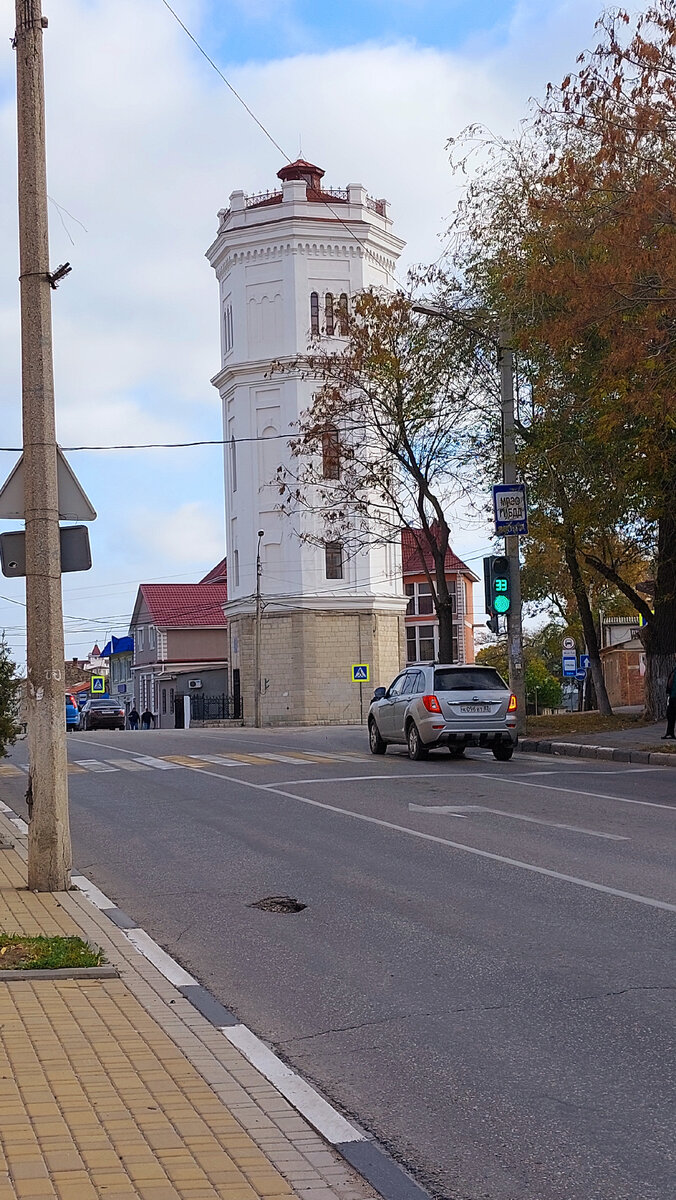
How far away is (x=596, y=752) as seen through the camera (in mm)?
24516

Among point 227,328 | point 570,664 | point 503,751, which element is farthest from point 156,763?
point 227,328

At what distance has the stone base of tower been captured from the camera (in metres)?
64.4

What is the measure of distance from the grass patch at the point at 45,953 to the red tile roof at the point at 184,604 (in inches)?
2978

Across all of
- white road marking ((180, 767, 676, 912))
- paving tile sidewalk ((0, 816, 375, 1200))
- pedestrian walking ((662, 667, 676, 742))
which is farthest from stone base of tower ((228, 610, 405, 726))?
paving tile sidewalk ((0, 816, 375, 1200))

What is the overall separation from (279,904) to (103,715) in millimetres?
58281

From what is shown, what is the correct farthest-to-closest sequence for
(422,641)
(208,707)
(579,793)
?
(422,641) → (208,707) → (579,793)

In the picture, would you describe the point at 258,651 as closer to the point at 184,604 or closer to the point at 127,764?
the point at 184,604

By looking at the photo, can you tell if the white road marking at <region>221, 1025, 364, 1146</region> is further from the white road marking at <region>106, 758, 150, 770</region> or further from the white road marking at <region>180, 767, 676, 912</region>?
the white road marking at <region>106, 758, 150, 770</region>

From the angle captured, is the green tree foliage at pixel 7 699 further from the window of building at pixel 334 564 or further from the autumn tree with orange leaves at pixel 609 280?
the window of building at pixel 334 564

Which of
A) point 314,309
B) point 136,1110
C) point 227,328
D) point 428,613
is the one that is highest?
point 227,328

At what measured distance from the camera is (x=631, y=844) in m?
12.8

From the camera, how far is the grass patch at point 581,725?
29650 mm

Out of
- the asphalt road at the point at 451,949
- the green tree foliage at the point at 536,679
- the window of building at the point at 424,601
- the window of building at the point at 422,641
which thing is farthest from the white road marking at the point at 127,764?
the window of building at the point at 424,601

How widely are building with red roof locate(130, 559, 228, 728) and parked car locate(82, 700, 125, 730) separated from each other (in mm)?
12272
